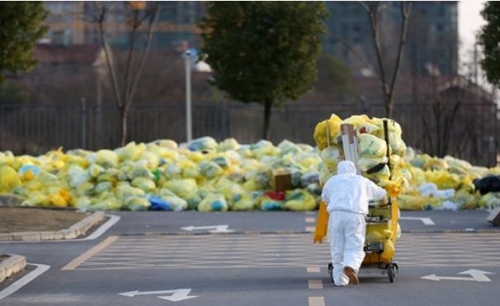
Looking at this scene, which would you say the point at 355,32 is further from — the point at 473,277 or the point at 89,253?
the point at 473,277

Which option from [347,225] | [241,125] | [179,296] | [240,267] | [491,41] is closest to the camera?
[179,296]

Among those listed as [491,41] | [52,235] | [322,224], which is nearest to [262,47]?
[491,41]

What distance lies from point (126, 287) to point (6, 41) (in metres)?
23.7

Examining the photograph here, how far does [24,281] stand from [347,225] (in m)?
4.02

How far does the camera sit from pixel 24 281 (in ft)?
55.9

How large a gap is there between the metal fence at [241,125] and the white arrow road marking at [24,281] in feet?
72.5

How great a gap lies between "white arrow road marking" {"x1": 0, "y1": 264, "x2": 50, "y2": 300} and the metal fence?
2209 centimetres

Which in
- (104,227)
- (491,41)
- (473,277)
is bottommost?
(104,227)

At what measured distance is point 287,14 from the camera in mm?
40688

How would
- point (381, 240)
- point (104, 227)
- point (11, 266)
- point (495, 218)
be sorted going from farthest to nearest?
point (104, 227), point (495, 218), point (11, 266), point (381, 240)

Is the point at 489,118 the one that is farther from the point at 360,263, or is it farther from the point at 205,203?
the point at 360,263

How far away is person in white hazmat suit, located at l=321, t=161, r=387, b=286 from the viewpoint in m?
15.8

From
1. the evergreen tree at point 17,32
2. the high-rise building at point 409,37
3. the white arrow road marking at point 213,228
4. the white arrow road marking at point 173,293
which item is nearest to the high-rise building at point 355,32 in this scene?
the high-rise building at point 409,37

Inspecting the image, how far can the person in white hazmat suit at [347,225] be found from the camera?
15758 millimetres
